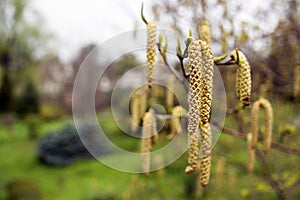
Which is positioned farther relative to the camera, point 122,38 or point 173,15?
point 173,15

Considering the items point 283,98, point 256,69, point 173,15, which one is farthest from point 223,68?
point 283,98

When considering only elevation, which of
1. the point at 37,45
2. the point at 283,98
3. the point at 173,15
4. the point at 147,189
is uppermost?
the point at 37,45

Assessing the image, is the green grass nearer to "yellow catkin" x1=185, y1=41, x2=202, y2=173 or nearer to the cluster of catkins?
the cluster of catkins

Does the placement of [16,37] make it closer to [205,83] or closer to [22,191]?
[22,191]

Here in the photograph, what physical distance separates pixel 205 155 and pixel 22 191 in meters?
6.12

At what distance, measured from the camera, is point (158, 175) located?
4086 mm

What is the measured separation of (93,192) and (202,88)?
5977 millimetres

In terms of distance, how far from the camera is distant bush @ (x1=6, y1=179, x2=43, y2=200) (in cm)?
662

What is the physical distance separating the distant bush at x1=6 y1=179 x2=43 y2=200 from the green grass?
0.20 metres

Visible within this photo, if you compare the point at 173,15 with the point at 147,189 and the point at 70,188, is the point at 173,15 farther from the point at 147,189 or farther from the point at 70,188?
the point at 70,188

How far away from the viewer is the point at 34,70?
993 inches

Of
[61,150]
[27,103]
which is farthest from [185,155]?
[27,103]

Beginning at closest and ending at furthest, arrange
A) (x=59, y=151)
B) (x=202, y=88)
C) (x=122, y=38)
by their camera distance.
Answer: (x=202, y=88)
(x=122, y=38)
(x=59, y=151)

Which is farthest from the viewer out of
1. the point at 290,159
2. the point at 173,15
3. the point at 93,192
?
the point at 93,192
